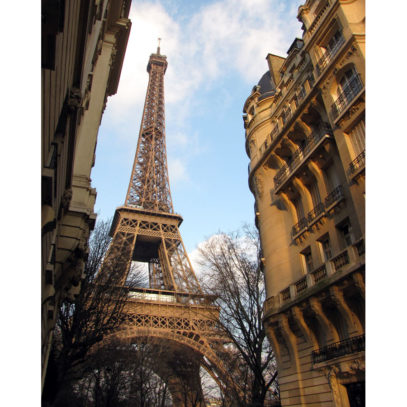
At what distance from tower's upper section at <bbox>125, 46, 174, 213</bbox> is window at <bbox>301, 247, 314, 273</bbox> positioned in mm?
40304

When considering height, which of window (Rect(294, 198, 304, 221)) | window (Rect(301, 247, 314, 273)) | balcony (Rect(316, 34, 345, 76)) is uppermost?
balcony (Rect(316, 34, 345, 76))

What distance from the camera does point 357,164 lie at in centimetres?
1202

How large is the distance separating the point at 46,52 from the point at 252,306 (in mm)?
16367

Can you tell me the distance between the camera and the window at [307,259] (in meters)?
15.6

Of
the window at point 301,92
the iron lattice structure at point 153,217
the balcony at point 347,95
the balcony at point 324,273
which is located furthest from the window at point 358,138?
the iron lattice structure at point 153,217

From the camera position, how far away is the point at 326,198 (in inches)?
573

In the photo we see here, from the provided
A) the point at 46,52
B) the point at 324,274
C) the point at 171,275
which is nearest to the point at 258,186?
the point at 324,274

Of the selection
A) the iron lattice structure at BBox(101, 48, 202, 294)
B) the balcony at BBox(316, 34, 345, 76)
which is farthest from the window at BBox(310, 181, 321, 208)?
the iron lattice structure at BBox(101, 48, 202, 294)

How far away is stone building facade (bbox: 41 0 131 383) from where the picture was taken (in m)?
4.63

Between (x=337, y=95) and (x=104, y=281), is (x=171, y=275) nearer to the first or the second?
(x=104, y=281)

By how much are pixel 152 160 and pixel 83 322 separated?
50150 millimetres

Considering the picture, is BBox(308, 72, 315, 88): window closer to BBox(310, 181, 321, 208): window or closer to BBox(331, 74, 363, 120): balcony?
BBox(331, 74, 363, 120): balcony

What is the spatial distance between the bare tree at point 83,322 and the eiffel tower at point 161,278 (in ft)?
2.46

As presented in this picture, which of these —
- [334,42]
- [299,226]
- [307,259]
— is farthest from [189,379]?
[334,42]
